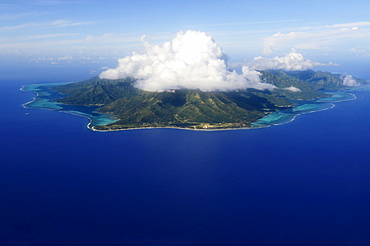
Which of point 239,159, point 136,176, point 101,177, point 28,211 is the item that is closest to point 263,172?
point 239,159

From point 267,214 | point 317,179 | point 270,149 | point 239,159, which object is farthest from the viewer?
point 270,149

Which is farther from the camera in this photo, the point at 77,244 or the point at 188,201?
the point at 188,201

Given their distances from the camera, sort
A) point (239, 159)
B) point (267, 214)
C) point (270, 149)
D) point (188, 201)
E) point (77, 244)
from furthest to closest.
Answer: point (270, 149) → point (239, 159) → point (188, 201) → point (267, 214) → point (77, 244)

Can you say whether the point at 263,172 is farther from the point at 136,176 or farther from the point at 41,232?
the point at 41,232

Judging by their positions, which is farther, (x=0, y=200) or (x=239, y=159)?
(x=239, y=159)

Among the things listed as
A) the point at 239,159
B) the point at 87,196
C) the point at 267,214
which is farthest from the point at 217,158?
the point at 87,196

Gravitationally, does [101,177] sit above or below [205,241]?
above

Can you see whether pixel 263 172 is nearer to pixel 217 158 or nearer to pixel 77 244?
pixel 217 158
